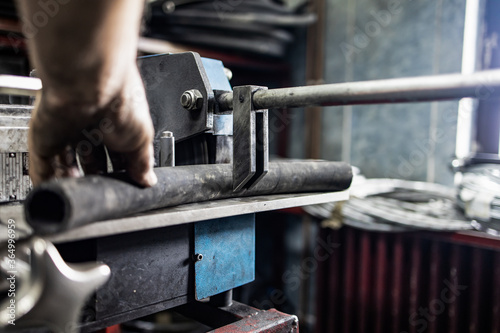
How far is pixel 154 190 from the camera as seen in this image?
66 centimetres

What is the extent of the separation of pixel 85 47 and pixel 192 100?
0.46 meters

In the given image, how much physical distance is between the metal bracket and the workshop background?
1.18 metres

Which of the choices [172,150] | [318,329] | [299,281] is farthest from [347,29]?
[172,150]

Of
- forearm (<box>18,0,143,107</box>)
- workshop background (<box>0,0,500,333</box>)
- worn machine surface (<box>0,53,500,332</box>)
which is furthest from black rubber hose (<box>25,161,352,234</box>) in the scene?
workshop background (<box>0,0,500,333</box>)

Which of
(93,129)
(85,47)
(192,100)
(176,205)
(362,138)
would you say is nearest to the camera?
(85,47)

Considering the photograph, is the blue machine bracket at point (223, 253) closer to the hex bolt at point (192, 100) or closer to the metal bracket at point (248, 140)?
the metal bracket at point (248, 140)

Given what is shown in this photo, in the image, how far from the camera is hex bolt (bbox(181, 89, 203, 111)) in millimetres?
877

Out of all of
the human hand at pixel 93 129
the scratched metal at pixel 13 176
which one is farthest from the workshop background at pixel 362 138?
the human hand at pixel 93 129

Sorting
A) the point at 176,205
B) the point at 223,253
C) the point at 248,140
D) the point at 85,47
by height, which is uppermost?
the point at 85,47

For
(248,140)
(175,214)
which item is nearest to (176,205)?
(175,214)

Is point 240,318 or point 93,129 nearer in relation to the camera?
point 93,129

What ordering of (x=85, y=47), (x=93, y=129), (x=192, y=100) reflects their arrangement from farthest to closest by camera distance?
1. (x=192, y=100)
2. (x=93, y=129)
3. (x=85, y=47)

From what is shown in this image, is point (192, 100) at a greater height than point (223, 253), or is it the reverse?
point (192, 100)

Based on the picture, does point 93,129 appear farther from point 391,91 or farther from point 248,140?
point 391,91
